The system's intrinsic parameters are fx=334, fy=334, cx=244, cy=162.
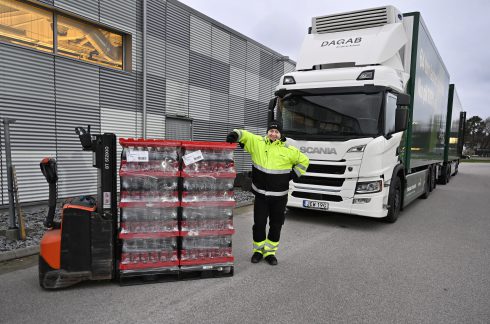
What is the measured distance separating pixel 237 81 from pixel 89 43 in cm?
606

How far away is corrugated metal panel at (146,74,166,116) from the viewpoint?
9.46 meters

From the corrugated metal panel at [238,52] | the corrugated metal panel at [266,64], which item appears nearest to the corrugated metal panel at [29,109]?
the corrugated metal panel at [238,52]

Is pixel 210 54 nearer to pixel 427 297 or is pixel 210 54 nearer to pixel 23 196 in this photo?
pixel 23 196

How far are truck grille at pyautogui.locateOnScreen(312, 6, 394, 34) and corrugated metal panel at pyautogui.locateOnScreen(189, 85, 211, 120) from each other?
4574mm

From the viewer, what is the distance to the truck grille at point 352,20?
23.7 ft

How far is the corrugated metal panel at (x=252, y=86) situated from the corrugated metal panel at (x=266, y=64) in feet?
1.70

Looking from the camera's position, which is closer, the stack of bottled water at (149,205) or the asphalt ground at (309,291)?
the asphalt ground at (309,291)

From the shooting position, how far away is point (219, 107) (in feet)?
40.2

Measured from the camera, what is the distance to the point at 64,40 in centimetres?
757

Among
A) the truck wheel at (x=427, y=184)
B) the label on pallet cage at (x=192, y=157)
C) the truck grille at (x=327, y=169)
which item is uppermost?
the label on pallet cage at (x=192, y=157)

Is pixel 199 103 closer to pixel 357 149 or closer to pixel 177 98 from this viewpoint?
pixel 177 98

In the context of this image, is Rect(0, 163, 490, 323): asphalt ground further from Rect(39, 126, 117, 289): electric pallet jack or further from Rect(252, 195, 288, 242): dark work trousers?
Rect(252, 195, 288, 242): dark work trousers

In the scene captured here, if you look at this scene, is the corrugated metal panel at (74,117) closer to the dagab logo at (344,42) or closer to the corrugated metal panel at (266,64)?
the dagab logo at (344,42)

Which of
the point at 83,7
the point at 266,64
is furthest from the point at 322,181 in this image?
the point at 266,64
